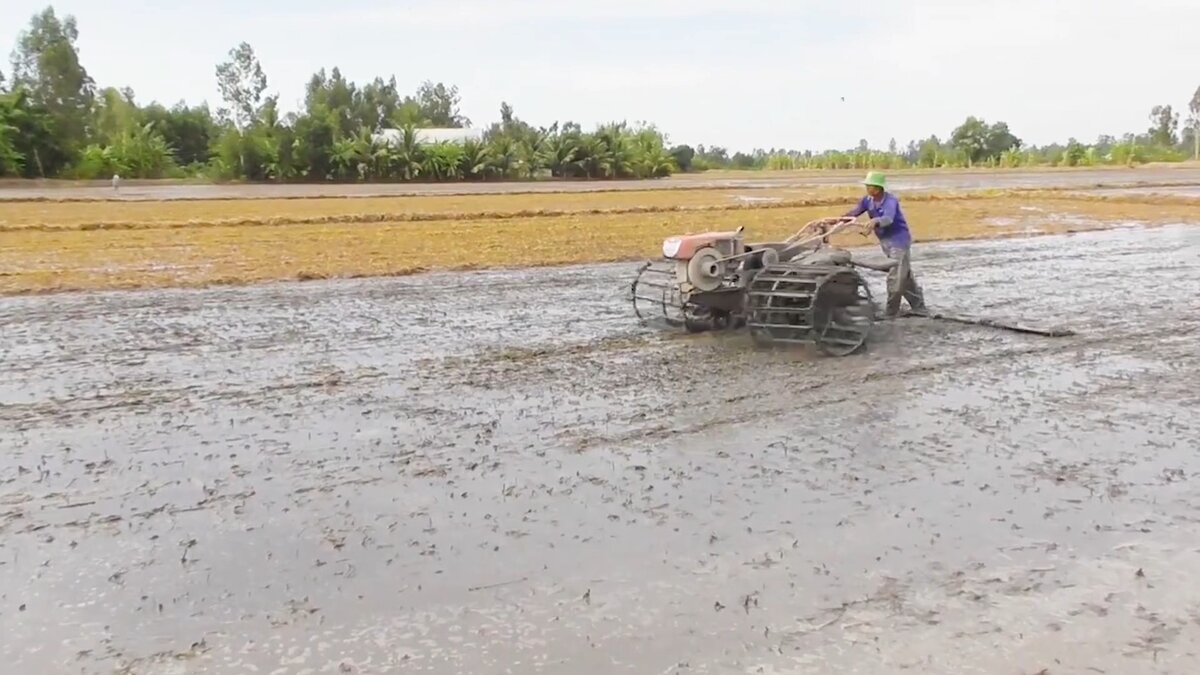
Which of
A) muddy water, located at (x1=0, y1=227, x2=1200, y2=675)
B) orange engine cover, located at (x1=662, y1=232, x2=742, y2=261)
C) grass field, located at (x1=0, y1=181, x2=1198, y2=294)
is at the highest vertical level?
orange engine cover, located at (x1=662, y1=232, x2=742, y2=261)

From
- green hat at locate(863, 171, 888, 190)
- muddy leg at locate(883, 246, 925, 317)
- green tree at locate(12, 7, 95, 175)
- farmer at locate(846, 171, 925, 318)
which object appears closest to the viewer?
green hat at locate(863, 171, 888, 190)

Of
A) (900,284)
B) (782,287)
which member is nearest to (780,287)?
(782,287)

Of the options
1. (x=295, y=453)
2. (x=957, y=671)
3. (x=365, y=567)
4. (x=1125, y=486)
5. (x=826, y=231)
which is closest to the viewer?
(x=957, y=671)

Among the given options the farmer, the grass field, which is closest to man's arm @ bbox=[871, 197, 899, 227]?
the farmer

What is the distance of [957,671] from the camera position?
4.00 m

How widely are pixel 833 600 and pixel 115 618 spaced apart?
2.90 m

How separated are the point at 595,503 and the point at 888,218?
5.64 meters

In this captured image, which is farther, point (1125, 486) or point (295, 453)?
point (295, 453)

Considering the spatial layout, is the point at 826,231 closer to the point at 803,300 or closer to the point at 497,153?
the point at 803,300

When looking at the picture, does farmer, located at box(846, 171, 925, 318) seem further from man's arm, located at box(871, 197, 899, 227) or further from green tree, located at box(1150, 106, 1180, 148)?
green tree, located at box(1150, 106, 1180, 148)

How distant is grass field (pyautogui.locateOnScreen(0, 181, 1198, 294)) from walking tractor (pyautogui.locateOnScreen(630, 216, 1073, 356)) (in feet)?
22.3

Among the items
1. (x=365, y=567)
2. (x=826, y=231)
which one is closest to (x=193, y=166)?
(x=826, y=231)

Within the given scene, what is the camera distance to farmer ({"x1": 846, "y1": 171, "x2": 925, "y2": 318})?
10344mm

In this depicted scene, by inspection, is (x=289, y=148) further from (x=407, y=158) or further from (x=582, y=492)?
(x=582, y=492)
